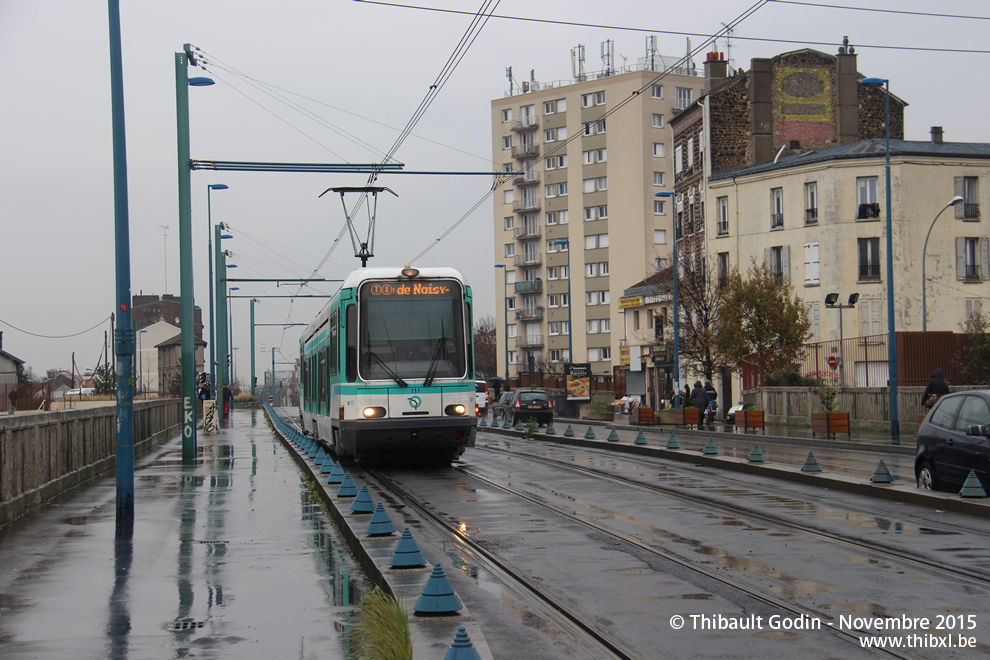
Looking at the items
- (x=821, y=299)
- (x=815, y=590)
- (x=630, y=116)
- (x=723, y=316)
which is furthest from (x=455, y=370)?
(x=630, y=116)

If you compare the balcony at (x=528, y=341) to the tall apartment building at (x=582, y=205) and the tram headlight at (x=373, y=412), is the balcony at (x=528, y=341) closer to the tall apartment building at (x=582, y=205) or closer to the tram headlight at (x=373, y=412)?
the tall apartment building at (x=582, y=205)

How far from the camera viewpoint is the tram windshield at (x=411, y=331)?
747 inches

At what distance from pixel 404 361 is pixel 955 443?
919 cm

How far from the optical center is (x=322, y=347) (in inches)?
917

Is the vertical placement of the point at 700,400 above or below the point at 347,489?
above

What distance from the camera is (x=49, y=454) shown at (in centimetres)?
1548

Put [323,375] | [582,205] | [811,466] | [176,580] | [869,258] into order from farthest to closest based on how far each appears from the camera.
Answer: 1. [582,205]
2. [869,258]
3. [323,375]
4. [811,466]
5. [176,580]

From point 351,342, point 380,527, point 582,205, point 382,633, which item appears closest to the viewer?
→ point 382,633

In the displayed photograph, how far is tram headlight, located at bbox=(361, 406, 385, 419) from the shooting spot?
738 inches

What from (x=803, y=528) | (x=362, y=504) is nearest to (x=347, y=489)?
(x=362, y=504)

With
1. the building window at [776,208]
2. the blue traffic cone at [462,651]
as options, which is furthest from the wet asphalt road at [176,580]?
the building window at [776,208]

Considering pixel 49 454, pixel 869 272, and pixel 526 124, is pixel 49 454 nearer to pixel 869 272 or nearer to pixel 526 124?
pixel 869 272

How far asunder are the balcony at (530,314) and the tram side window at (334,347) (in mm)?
75086

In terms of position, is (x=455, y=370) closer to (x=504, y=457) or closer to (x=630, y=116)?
(x=504, y=457)
